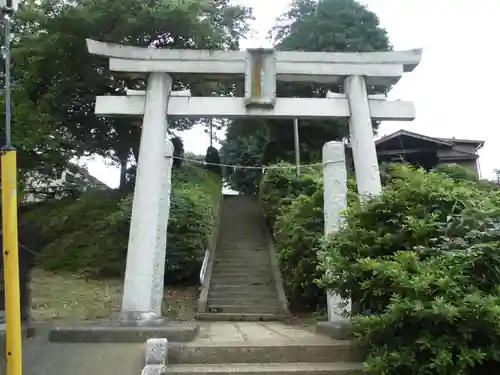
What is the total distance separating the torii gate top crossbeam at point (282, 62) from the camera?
8.59 m

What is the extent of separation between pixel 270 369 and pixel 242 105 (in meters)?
4.60

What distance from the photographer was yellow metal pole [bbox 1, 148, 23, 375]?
2904 mm

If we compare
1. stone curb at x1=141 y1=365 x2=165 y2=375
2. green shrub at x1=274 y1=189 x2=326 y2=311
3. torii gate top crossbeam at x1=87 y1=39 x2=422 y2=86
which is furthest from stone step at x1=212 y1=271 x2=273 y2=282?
stone curb at x1=141 y1=365 x2=165 y2=375

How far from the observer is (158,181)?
8.05 metres

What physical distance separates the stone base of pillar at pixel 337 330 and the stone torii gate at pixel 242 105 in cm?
66

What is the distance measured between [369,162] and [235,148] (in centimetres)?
2052

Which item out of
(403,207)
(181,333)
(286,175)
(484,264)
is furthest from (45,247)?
(484,264)

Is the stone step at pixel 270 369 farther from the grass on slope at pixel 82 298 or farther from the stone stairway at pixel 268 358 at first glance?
the grass on slope at pixel 82 298

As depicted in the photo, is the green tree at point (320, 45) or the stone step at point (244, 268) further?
the green tree at point (320, 45)

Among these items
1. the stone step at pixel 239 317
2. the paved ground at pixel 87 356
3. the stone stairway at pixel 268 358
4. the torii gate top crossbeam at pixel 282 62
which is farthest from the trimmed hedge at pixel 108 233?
the stone stairway at pixel 268 358

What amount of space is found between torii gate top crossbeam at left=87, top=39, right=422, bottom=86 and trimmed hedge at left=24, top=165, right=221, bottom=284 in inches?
209

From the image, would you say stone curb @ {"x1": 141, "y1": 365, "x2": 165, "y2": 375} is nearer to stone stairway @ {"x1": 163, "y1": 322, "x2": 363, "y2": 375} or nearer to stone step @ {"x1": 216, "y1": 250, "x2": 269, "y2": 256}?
stone stairway @ {"x1": 163, "y1": 322, "x2": 363, "y2": 375}

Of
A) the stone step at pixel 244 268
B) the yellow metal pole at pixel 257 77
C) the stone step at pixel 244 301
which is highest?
the yellow metal pole at pixel 257 77

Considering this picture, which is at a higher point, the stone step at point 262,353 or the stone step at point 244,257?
the stone step at point 244,257
